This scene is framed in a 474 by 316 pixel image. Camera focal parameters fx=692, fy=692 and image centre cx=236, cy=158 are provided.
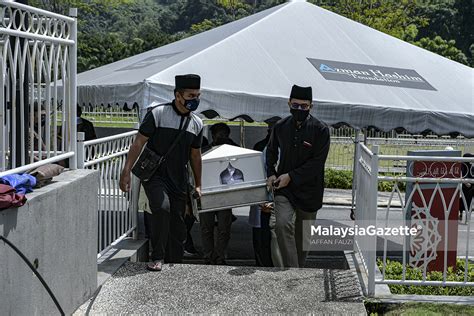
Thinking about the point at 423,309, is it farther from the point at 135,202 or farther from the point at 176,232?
the point at 135,202

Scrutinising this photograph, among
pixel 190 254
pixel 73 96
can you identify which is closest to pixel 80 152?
pixel 73 96

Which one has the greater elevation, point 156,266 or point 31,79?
point 31,79

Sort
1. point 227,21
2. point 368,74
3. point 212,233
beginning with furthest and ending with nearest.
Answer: point 227,21 < point 368,74 < point 212,233

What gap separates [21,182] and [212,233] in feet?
13.6

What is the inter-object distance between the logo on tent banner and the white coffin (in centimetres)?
220

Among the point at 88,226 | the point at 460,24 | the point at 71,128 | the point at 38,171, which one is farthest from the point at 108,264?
the point at 460,24

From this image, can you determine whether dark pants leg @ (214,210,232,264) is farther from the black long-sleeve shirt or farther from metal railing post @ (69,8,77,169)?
metal railing post @ (69,8,77,169)

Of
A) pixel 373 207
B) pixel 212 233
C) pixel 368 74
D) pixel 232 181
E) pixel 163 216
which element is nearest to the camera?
pixel 373 207

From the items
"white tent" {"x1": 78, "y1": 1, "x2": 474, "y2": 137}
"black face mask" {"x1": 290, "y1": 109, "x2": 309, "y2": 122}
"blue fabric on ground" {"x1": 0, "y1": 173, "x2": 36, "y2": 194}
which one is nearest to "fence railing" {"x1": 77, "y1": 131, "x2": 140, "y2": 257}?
"white tent" {"x1": 78, "y1": 1, "x2": 474, "y2": 137}

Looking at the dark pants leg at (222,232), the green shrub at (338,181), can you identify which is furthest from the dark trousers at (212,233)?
the green shrub at (338,181)

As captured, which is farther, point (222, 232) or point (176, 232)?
point (222, 232)

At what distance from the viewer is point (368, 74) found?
9.73 meters

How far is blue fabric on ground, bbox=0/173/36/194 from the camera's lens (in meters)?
4.04

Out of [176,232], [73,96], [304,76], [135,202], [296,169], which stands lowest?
[176,232]
